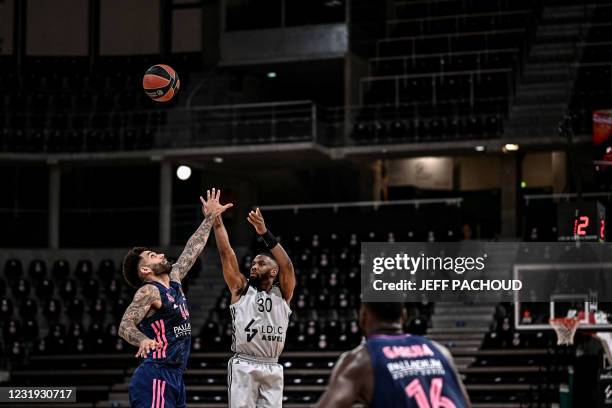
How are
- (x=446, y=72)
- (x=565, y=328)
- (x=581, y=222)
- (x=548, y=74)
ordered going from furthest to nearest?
(x=446, y=72), (x=548, y=74), (x=565, y=328), (x=581, y=222)

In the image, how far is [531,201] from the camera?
27109 mm

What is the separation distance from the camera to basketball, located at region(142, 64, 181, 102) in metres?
14.7

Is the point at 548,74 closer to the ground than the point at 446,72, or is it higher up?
closer to the ground

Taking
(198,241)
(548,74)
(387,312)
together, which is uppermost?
(548,74)

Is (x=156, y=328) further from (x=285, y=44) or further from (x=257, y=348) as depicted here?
(x=285, y=44)

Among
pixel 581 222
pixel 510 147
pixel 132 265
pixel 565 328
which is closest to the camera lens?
pixel 132 265

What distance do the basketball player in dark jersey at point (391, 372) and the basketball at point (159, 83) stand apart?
940 centimetres

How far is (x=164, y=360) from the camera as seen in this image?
955 cm

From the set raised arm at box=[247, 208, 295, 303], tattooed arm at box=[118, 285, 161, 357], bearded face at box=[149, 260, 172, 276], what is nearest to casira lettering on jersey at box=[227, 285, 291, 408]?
raised arm at box=[247, 208, 295, 303]

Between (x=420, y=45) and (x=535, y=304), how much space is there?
12.9 meters

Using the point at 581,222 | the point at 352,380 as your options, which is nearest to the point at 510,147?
the point at 581,222

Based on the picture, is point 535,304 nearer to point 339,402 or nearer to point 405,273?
point 405,273

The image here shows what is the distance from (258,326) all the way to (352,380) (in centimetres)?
509

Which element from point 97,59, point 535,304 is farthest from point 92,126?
point 535,304
